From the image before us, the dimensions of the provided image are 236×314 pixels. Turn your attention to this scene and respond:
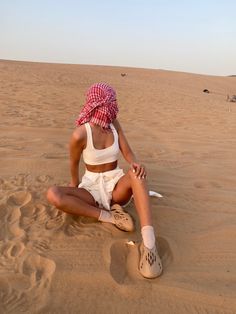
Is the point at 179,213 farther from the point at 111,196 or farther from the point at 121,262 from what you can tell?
the point at 121,262

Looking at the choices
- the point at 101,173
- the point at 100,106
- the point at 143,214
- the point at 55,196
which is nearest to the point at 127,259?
the point at 143,214

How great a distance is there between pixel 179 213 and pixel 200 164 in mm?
1886

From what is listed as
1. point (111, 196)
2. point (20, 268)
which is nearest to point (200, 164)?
point (111, 196)

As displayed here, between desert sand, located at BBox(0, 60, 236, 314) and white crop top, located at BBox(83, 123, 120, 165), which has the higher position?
white crop top, located at BBox(83, 123, 120, 165)

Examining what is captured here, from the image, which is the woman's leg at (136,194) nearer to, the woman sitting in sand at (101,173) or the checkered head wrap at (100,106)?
the woman sitting in sand at (101,173)

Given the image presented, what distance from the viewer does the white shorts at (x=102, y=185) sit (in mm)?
3709

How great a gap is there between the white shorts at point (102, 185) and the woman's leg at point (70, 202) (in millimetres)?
156

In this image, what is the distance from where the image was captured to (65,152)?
5859 mm

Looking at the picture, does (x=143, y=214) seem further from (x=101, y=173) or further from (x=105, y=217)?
(x=101, y=173)

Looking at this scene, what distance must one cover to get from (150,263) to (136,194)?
2.03 feet

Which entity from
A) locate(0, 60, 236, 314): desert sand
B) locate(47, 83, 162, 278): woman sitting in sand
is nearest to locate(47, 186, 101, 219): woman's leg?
locate(47, 83, 162, 278): woman sitting in sand

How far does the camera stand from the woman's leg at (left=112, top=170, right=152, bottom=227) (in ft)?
A: 10.7

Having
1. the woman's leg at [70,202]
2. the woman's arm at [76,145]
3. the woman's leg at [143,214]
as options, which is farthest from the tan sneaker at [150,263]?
the woman's arm at [76,145]

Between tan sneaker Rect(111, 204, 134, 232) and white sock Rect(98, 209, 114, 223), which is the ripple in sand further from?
tan sneaker Rect(111, 204, 134, 232)
